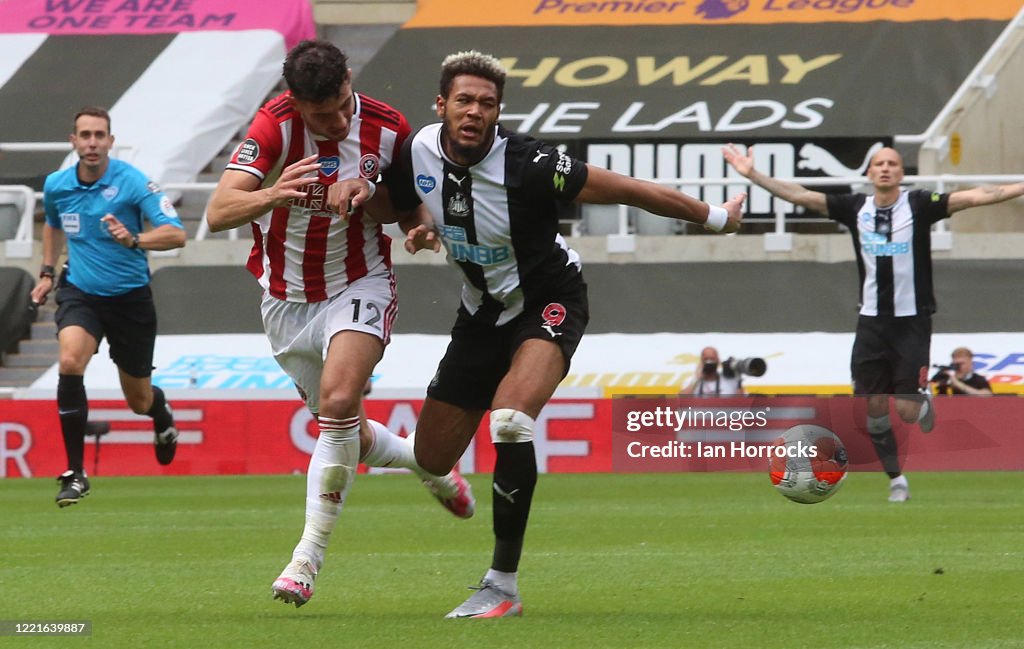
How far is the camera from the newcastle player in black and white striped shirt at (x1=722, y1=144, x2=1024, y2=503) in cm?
1139

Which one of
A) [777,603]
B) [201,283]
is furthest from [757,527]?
[201,283]

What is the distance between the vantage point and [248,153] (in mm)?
6598

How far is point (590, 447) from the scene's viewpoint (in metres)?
17.1

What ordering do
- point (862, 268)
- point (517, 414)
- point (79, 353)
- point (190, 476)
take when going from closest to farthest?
point (517, 414), point (79, 353), point (862, 268), point (190, 476)

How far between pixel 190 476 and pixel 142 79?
10924mm

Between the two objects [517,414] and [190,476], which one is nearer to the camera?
[517,414]

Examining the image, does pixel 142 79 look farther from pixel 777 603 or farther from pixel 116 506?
pixel 777 603

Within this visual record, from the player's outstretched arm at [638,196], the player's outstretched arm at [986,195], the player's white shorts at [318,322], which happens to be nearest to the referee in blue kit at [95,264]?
the player's white shorts at [318,322]

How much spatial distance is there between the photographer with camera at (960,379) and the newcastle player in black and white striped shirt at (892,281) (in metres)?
5.57

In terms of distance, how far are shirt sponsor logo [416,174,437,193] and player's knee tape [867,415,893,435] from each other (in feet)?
19.4

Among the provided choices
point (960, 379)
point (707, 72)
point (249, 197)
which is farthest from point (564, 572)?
point (707, 72)

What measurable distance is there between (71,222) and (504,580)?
590cm

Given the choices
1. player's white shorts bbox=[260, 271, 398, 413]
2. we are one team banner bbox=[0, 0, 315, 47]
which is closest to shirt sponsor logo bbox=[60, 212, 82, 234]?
player's white shorts bbox=[260, 271, 398, 413]

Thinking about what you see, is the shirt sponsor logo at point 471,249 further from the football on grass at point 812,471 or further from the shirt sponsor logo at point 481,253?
the football on grass at point 812,471
